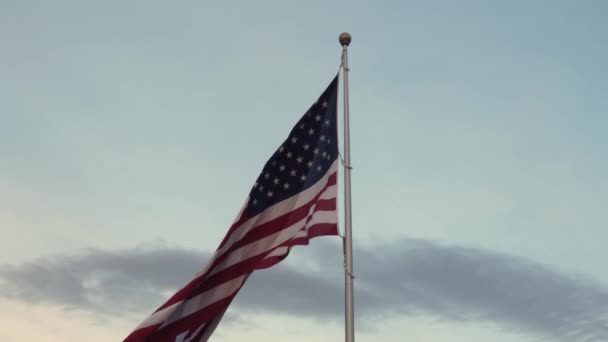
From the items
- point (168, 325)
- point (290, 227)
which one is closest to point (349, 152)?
point (290, 227)

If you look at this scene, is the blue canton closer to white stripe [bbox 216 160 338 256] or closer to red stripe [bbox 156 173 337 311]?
white stripe [bbox 216 160 338 256]

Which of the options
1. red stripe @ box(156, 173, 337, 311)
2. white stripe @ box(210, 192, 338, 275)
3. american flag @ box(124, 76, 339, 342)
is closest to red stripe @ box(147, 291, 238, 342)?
american flag @ box(124, 76, 339, 342)

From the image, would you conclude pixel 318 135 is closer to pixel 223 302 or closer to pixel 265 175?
pixel 265 175

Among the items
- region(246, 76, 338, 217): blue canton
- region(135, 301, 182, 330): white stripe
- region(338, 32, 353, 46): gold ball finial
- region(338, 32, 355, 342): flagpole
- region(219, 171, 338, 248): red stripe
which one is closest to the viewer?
region(338, 32, 355, 342): flagpole

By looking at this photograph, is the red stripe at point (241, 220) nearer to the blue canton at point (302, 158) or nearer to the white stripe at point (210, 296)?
the blue canton at point (302, 158)

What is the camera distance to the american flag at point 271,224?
19656 mm

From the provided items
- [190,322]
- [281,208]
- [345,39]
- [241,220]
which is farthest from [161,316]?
[345,39]

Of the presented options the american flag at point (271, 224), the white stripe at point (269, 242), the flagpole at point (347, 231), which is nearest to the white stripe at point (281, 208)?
the american flag at point (271, 224)

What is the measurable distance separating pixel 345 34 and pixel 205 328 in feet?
27.2

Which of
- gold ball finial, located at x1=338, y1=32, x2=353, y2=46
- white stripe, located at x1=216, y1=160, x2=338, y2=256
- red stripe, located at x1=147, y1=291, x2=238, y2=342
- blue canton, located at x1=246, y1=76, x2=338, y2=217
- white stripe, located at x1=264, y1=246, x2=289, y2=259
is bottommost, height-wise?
red stripe, located at x1=147, y1=291, x2=238, y2=342

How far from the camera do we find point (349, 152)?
2075 centimetres

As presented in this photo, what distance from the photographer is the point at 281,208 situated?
20672 millimetres

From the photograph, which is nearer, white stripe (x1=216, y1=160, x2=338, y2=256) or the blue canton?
white stripe (x1=216, y1=160, x2=338, y2=256)

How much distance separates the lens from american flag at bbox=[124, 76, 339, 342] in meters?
19.7
